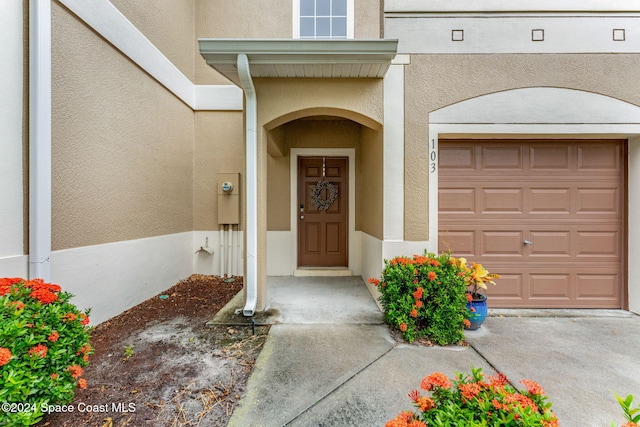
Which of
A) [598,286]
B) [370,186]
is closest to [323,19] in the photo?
[370,186]

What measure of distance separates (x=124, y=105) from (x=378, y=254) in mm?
3922

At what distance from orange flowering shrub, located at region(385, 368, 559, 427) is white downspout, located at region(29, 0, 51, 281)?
3.26 meters

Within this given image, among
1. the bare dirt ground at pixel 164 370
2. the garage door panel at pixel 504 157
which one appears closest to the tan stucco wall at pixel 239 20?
the garage door panel at pixel 504 157

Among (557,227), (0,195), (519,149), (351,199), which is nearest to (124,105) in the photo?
(0,195)

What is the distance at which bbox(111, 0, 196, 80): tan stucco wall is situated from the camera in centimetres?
383

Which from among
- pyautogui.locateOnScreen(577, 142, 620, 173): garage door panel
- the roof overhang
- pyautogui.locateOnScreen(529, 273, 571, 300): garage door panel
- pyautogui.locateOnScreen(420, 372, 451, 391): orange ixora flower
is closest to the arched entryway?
the roof overhang

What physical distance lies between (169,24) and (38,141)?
319cm

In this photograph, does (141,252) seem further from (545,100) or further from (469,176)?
(545,100)

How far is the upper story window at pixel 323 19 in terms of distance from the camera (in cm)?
471

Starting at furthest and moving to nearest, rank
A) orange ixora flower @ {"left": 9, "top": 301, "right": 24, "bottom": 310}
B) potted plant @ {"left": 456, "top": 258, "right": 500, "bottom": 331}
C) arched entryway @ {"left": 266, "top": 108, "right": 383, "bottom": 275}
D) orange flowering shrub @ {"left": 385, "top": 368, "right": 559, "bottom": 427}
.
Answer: arched entryway @ {"left": 266, "top": 108, "right": 383, "bottom": 275}, potted plant @ {"left": 456, "top": 258, "right": 500, "bottom": 331}, orange ixora flower @ {"left": 9, "top": 301, "right": 24, "bottom": 310}, orange flowering shrub @ {"left": 385, "top": 368, "right": 559, "bottom": 427}

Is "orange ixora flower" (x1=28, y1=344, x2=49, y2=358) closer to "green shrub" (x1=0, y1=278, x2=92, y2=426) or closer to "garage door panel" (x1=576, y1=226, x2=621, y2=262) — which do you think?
"green shrub" (x1=0, y1=278, x2=92, y2=426)

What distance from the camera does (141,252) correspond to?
12.6ft

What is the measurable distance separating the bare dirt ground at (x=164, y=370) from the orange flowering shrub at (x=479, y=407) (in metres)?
1.38

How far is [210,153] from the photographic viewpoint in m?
5.23
